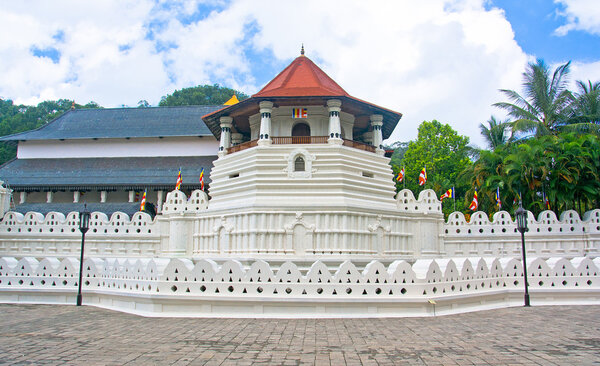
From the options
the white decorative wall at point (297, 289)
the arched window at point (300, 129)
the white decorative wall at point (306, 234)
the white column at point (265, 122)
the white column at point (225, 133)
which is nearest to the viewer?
the white decorative wall at point (297, 289)

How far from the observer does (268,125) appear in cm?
2288

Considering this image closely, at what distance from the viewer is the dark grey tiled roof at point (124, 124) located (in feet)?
131

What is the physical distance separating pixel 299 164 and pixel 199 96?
5355 centimetres

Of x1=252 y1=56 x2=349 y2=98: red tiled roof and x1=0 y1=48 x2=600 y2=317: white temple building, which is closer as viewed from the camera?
x1=0 y1=48 x2=600 y2=317: white temple building

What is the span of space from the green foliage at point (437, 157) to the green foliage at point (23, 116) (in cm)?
3901

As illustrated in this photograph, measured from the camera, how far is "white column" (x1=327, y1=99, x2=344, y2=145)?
73.7 feet

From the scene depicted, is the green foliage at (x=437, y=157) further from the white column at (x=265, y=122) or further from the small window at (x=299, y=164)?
the white column at (x=265, y=122)

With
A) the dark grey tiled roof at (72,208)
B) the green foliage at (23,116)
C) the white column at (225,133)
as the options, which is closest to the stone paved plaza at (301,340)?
the white column at (225,133)

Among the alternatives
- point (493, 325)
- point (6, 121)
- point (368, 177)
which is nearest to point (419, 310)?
point (493, 325)

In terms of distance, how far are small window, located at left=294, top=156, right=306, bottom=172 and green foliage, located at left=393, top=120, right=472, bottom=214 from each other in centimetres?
2164

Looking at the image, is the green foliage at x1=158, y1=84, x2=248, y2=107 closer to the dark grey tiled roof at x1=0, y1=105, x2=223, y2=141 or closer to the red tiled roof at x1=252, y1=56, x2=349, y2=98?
the dark grey tiled roof at x1=0, y1=105, x2=223, y2=141

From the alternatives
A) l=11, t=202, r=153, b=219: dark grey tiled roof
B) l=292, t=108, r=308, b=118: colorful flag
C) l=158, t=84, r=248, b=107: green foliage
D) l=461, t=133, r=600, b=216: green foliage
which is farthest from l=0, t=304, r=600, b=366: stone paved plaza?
l=158, t=84, r=248, b=107: green foliage

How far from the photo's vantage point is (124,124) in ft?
138

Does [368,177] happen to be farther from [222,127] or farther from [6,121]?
[6,121]
